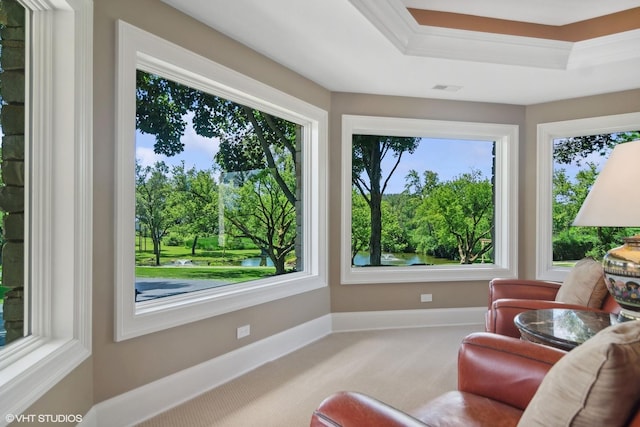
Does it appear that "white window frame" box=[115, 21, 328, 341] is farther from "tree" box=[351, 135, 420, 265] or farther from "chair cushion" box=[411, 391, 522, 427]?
"chair cushion" box=[411, 391, 522, 427]

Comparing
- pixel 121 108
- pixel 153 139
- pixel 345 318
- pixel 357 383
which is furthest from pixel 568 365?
pixel 345 318

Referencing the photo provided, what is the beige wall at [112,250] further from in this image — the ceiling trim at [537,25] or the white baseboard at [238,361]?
the ceiling trim at [537,25]

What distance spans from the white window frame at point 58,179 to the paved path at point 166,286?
0.56m

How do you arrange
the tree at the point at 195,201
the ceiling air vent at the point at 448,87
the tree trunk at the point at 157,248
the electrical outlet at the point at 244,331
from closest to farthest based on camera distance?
the tree trunk at the point at 157,248 < the tree at the point at 195,201 < the electrical outlet at the point at 244,331 < the ceiling air vent at the point at 448,87

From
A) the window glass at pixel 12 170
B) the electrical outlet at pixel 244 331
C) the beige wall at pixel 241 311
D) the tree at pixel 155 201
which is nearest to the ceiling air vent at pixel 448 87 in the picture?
the beige wall at pixel 241 311

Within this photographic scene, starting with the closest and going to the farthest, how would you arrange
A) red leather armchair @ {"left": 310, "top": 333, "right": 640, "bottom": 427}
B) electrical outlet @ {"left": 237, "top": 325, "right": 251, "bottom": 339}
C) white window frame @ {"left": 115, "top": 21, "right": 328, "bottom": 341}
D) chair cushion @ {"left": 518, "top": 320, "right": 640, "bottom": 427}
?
chair cushion @ {"left": 518, "top": 320, "right": 640, "bottom": 427}
red leather armchair @ {"left": 310, "top": 333, "right": 640, "bottom": 427}
white window frame @ {"left": 115, "top": 21, "right": 328, "bottom": 341}
electrical outlet @ {"left": 237, "top": 325, "right": 251, "bottom": 339}

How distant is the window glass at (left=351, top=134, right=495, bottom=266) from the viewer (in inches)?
173

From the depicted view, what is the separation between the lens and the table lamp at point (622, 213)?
1790mm

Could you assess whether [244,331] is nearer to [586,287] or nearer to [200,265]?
[200,265]

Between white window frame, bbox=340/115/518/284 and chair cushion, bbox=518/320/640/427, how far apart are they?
321 centimetres

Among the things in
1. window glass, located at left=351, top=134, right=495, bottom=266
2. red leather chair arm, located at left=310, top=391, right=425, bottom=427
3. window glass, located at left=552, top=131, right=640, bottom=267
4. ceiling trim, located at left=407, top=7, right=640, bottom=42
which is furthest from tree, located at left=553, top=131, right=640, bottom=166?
red leather chair arm, located at left=310, top=391, right=425, bottom=427

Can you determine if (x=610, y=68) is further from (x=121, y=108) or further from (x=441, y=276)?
(x=121, y=108)

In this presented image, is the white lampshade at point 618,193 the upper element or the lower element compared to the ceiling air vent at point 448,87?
lower

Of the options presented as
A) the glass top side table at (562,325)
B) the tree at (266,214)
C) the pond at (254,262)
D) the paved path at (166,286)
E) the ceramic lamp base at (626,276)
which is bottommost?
the glass top side table at (562,325)
